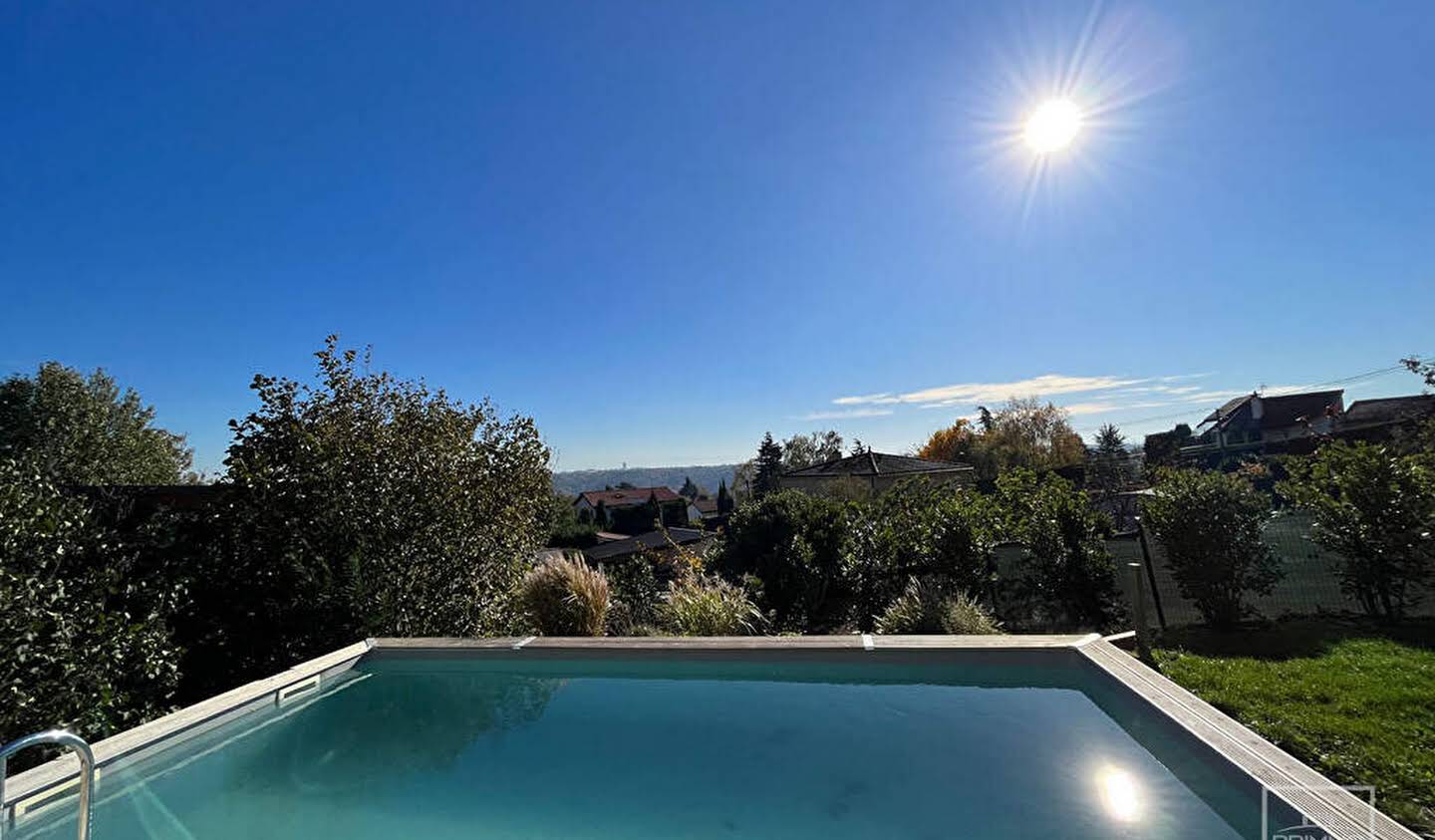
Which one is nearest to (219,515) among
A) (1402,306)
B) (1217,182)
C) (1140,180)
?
(1140,180)

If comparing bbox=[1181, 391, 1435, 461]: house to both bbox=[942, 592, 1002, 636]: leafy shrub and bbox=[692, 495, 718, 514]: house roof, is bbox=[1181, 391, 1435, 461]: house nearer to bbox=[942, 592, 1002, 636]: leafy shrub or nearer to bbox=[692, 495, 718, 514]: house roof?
bbox=[942, 592, 1002, 636]: leafy shrub

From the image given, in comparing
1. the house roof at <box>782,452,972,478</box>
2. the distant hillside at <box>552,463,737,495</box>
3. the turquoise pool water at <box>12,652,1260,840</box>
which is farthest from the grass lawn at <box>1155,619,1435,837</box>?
the distant hillside at <box>552,463,737,495</box>

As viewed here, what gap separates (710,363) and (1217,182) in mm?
10801

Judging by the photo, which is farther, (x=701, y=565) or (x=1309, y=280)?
(x=1309, y=280)

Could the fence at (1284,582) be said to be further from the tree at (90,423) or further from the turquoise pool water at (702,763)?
the tree at (90,423)

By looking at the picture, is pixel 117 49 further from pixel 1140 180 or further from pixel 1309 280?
pixel 1309 280

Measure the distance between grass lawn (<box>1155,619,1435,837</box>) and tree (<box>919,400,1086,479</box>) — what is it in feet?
95.7

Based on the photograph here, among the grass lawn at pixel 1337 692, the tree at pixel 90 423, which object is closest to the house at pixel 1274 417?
the grass lawn at pixel 1337 692

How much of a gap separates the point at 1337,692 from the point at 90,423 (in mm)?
23210

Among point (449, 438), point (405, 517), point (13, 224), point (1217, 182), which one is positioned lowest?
point (405, 517)

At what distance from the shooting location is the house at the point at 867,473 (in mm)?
17359

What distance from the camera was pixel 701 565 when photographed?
823 cm

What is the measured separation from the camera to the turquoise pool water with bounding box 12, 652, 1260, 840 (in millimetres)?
2836

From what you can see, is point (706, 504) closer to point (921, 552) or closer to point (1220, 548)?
point (921, 552)
